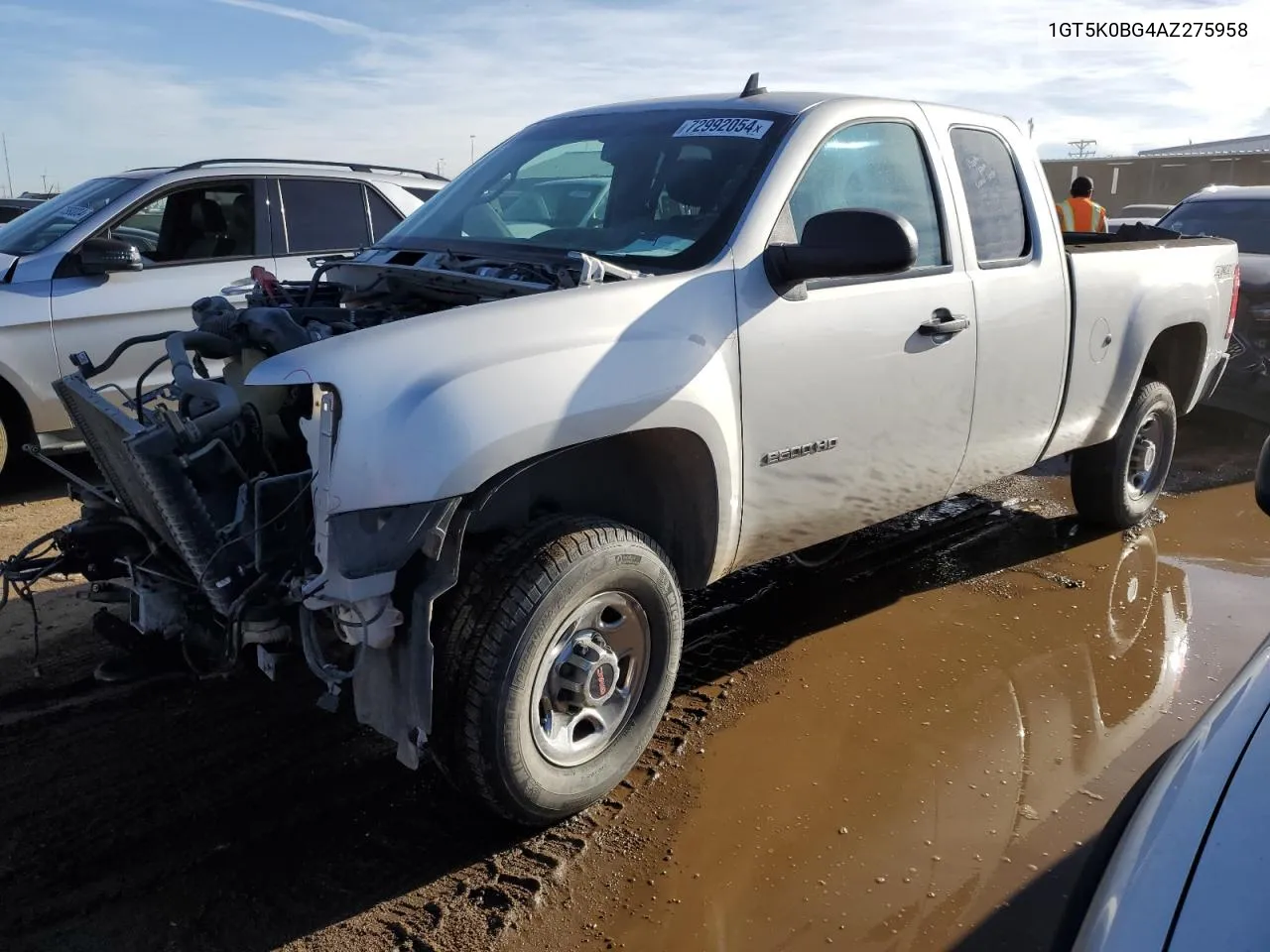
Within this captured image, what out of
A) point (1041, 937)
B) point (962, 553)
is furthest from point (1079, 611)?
point (1041, 937)

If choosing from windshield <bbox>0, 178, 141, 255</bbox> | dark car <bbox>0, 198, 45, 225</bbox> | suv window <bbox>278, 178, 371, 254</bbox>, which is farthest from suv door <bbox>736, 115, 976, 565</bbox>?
dark car <bbox>0, 198, 45, 225</bbox>

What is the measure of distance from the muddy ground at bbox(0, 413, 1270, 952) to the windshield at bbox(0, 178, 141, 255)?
2.65 metres

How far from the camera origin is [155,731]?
354cm

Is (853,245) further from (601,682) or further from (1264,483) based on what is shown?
(601,682)

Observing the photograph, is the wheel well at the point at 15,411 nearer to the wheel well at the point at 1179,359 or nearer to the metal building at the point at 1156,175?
the wheel well at the point at 1179,359

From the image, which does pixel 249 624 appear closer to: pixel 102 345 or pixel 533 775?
pixel 533 775

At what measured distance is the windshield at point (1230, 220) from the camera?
8.79 meters

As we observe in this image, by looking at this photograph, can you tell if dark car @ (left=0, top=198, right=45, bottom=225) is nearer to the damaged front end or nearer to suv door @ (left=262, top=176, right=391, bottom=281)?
suv door @ (left=262, top=176, right=391, bottom=281)

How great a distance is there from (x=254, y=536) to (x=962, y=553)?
384 cm

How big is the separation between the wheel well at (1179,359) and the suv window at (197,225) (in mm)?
5524

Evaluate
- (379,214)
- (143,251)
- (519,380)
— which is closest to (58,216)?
(143,251)

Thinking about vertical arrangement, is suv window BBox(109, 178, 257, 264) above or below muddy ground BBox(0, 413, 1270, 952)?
above

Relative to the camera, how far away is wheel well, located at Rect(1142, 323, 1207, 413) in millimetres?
5625

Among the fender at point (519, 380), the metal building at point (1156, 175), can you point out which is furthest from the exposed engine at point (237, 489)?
the metal building at point (1156, 175)
